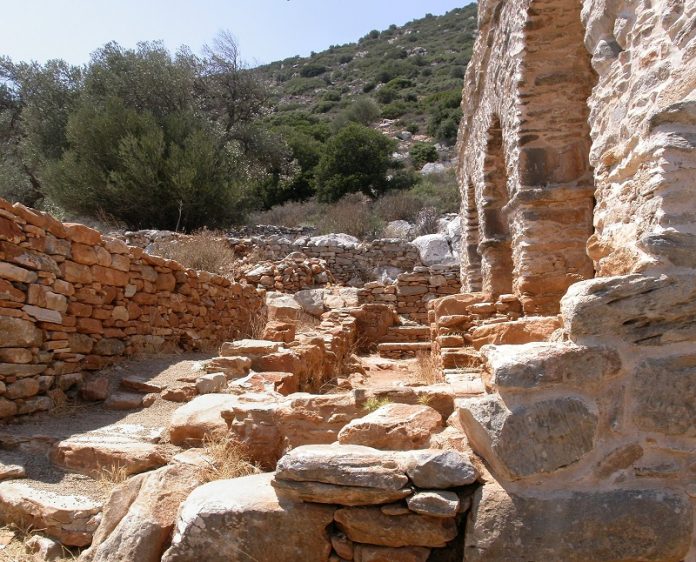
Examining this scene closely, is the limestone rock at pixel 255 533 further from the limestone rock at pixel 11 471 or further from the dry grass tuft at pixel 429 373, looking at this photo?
the dry grass tuft at pixel 429 373

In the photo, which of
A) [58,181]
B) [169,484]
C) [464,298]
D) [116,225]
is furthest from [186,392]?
[58,181]

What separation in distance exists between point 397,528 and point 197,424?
6.07 feet

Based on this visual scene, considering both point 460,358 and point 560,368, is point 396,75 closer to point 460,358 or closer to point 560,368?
point 460,358

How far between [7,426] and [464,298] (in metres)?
4.48

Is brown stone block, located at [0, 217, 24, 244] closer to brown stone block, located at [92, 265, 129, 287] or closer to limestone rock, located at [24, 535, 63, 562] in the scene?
brown stone block, located at [92, 265, 129, 287]

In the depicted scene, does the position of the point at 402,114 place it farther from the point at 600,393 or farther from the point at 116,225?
the point at 600,393

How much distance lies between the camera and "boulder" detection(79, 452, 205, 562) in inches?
92.0

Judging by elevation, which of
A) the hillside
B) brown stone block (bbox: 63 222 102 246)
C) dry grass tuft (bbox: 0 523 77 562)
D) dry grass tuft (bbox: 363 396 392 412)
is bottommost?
dry grass tuft (bbox: 0 523 77 562)

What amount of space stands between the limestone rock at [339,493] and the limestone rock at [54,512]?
122 cm

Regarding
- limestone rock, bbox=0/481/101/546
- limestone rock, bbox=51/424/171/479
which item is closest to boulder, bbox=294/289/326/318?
limestone rock, bbox=51/424/171/479

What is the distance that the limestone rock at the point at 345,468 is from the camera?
82.6 inches

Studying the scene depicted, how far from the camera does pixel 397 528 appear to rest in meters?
2.06

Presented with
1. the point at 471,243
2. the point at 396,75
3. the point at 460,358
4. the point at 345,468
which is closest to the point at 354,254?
the point at 471,243

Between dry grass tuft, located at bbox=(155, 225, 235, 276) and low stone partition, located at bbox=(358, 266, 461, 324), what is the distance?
299 centimetres
